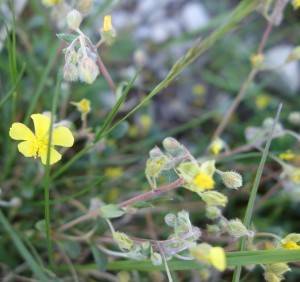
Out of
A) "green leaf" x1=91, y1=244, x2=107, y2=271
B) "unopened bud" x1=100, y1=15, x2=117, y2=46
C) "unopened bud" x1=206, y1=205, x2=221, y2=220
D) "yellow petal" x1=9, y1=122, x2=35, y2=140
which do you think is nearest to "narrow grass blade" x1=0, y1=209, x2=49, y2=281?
"green leaf" x1=91, y1=244, x2=107, y2=271

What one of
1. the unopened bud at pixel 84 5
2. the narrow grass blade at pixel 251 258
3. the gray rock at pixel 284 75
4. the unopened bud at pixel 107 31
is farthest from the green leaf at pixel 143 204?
the gray rock at pixel 284 75

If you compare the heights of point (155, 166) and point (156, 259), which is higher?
point (155, 166)

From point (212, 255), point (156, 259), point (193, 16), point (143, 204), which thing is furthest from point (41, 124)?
point (193, 16)

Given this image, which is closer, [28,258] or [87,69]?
[87,69]

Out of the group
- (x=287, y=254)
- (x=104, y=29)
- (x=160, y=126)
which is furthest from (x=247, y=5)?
(x=160, y=126)

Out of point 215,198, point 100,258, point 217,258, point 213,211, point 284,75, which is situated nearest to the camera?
point 217,258

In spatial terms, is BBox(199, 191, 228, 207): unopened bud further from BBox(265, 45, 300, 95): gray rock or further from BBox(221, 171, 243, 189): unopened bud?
BBox(265, 45, 300, 95): gray rock

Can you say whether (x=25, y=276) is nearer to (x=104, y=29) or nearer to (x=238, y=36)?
(x=104, y=29)

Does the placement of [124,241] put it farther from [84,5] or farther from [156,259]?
[84,5]
